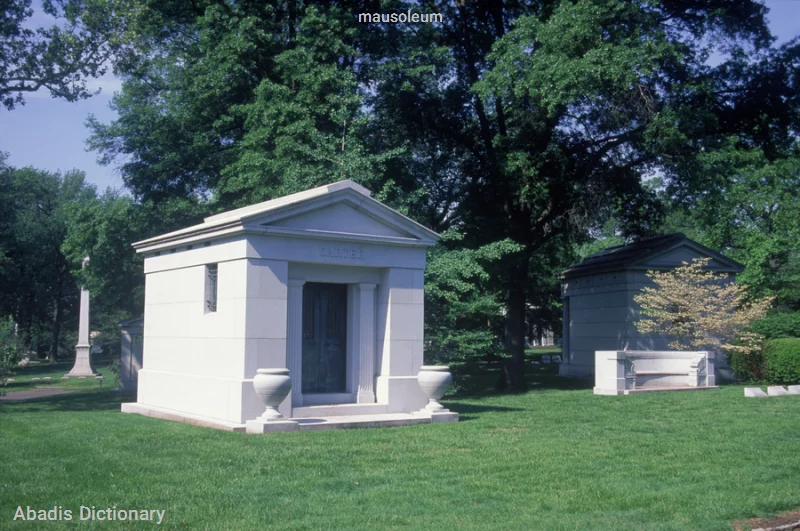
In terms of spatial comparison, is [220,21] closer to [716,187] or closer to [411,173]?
[411,173]

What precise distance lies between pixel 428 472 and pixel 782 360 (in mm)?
14101

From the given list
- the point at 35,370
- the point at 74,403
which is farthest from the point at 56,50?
the point at 35,370

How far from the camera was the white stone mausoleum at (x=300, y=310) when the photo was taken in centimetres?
1351

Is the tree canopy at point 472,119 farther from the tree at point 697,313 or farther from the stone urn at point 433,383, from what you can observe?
the stone urn at point 433,383

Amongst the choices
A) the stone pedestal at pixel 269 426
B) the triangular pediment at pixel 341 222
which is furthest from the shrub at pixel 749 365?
the stone pedestal at pixel 269 426

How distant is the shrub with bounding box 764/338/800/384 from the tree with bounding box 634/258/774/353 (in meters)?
0.60

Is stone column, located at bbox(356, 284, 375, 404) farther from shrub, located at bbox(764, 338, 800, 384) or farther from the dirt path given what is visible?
the dirt path

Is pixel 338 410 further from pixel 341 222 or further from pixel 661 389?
pixel 661 389

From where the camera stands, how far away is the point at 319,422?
13.1 m

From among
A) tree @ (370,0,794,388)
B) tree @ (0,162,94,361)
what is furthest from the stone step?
tree @ (0,162,94,361)

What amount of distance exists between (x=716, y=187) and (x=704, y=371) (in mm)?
4873

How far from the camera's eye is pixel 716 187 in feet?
68.6

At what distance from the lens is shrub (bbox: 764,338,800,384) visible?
64.2 ft

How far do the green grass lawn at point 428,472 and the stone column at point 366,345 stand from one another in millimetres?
1805
